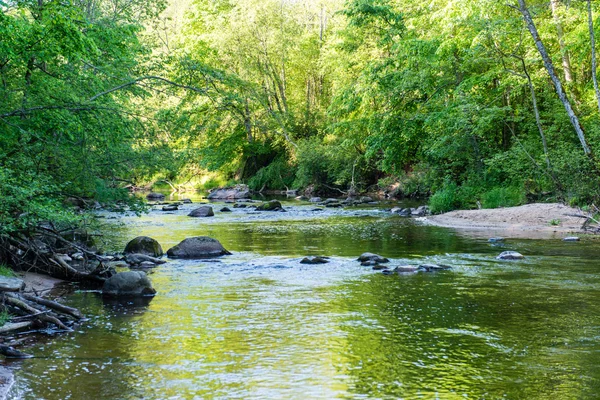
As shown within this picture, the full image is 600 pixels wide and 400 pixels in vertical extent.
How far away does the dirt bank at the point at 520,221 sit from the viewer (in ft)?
78.1

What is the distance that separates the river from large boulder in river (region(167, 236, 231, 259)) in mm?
964

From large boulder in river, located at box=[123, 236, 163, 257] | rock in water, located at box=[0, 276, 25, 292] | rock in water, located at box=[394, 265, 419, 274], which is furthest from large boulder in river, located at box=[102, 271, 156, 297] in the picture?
rock in water, located at box=[394, 265, 419, 274]

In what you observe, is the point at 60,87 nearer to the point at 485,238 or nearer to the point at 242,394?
the point at 242,394

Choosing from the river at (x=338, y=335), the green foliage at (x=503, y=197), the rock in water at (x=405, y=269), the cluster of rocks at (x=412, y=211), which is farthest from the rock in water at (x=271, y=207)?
the rock in water at (x=405, y=269)

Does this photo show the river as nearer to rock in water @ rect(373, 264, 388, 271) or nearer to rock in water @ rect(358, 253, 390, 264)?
rock in water @ rect(373, 264, 388, 271)

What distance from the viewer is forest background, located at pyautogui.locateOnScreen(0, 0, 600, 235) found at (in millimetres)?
12508

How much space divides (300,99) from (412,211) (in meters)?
29.2

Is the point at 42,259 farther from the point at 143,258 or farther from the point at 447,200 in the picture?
the point at 447,200

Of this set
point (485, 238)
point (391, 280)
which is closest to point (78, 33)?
point (391, 280)

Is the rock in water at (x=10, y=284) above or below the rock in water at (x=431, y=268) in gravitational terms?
above

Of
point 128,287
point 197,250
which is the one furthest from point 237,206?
point 128,287

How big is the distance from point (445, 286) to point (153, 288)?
21.3 feet

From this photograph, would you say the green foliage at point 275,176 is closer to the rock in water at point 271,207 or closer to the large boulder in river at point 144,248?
the rock in water at point 271,207

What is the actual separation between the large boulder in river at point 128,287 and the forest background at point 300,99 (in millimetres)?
2029
